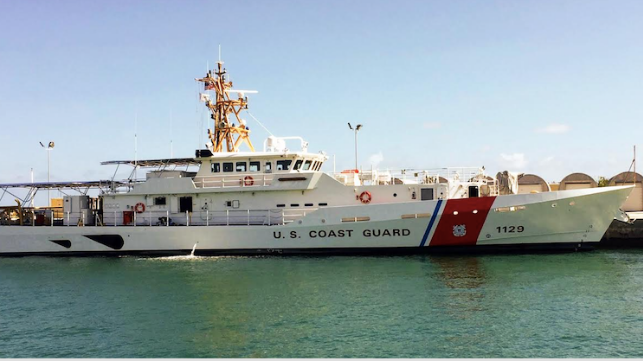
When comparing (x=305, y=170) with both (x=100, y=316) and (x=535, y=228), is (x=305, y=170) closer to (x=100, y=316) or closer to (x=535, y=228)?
(x=535, y=228)

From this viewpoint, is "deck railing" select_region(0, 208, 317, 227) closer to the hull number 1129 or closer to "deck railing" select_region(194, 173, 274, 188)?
"deck railing" select_region(194, 173, 274, 188)

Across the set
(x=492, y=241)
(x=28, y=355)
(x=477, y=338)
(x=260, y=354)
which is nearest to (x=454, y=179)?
(x=492, y=241)

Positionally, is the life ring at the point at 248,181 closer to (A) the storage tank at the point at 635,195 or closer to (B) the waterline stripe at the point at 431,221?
(B) the waterline stripe at the point at 431,221

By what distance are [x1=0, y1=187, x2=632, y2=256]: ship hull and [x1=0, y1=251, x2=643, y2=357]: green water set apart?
33.0 inches

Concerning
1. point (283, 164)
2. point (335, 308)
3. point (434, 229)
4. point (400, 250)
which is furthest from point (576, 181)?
point (335, 308)

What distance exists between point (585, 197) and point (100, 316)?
15517 mm

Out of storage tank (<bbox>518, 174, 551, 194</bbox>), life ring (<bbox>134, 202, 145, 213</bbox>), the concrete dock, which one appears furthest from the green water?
storage tank (<bbox>518, 174, 551, 194</bbox>)

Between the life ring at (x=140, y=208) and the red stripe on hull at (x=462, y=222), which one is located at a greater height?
the life ring at (x=140, y=208)

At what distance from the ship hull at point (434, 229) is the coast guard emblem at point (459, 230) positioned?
34 mm

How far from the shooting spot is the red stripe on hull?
1984cm

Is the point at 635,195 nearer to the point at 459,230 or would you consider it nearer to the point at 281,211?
the point at 459,230

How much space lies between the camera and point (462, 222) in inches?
786

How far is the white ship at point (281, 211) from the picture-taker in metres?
20.0

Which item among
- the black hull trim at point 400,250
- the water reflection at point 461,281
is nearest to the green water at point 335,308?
the water reflection at point 461,281
